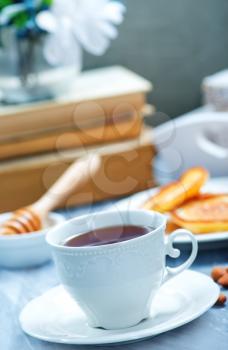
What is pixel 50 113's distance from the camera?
1471 mm

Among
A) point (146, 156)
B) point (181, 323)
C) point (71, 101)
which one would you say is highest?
point (181, 323)

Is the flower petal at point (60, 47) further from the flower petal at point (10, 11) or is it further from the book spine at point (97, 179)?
the book spine at point (97, 179)

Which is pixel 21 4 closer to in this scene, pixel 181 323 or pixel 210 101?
pixel 210 101

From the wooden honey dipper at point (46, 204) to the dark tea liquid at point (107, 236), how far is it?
225mm

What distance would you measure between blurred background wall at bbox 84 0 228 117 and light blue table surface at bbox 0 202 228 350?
92 cm

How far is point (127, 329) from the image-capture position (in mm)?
755

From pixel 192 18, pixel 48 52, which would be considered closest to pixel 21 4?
pixel 48 52

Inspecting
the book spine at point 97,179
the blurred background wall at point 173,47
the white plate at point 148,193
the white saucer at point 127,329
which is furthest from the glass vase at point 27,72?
the white saucer at point 127,329

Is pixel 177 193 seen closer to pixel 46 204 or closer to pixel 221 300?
pixel 46 204

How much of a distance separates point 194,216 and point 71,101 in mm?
547

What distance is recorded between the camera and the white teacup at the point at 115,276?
2.41 feet

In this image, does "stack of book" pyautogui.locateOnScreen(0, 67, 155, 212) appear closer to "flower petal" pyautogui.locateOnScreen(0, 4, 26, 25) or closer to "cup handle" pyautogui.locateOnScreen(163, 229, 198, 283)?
"flower petal" pyautogui.locateOnScreen(0, 4, 26, 25)

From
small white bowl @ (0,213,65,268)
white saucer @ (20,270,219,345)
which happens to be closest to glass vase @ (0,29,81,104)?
small white bowl @ (0,213,65,268)

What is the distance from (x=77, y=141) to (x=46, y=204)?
0.45 meters
